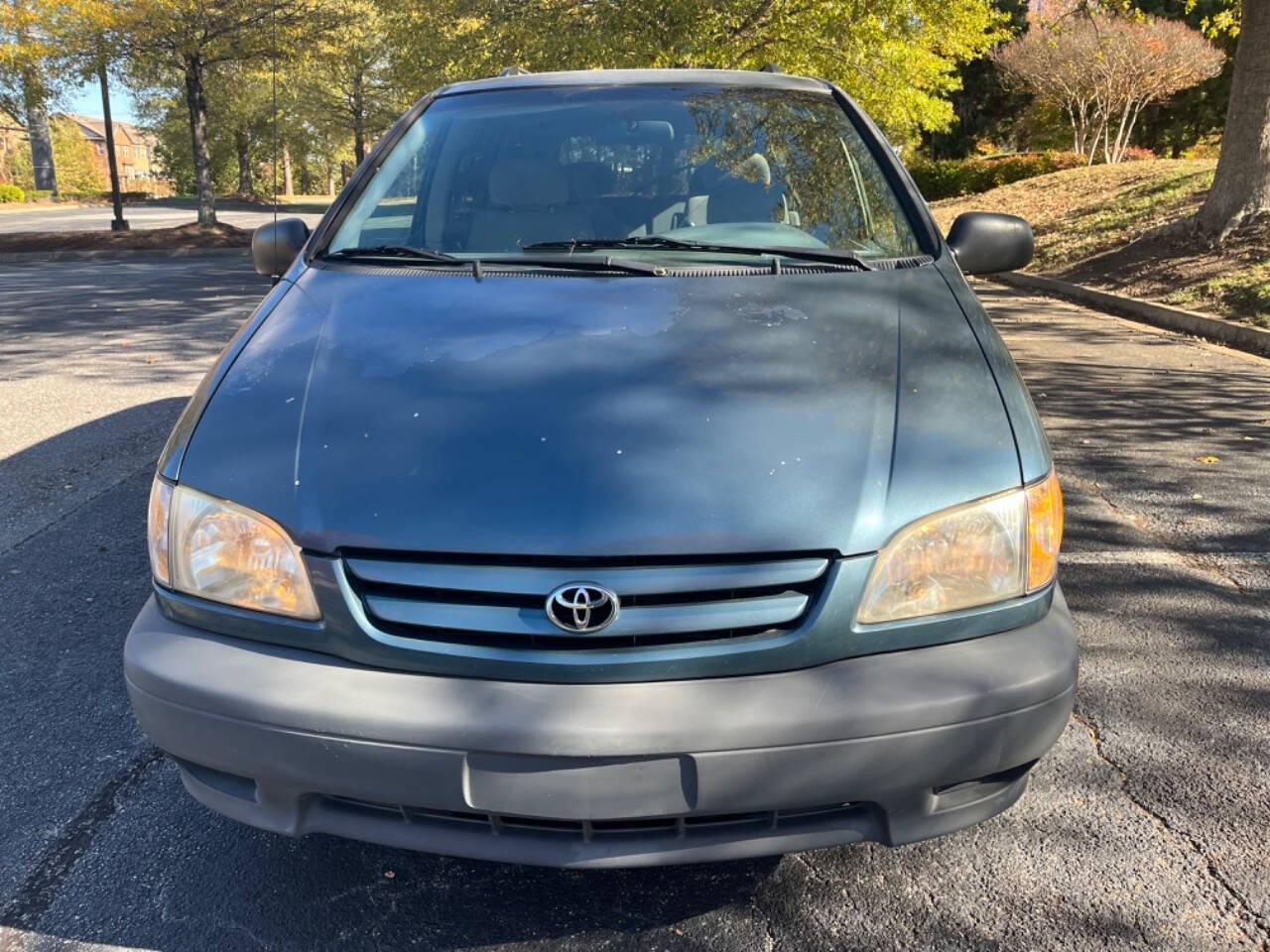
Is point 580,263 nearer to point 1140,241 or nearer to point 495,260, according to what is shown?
point 495,260

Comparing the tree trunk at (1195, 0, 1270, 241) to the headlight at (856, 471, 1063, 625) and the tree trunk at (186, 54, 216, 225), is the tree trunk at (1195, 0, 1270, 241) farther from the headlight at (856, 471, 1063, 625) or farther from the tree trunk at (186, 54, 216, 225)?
the tree trunk at (186, 54, 216, 225)

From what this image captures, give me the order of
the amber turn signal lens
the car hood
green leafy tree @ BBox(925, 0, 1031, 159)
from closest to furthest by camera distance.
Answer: the car hood
the amber turn signal lens
green leafy tree @ BBox(925, 0, 1031, 159)

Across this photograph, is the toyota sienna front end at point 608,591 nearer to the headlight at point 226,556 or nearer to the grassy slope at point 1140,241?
the headlight at point 226,556

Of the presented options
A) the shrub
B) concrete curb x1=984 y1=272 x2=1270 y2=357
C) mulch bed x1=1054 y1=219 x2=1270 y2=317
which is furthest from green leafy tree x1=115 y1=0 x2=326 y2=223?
the shrub

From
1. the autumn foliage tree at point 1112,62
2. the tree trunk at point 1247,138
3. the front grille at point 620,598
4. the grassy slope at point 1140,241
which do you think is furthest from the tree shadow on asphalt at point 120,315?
the autumn foliage tree at point 1112,62

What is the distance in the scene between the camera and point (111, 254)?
18.2 m

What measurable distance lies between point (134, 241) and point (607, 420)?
19.7 m

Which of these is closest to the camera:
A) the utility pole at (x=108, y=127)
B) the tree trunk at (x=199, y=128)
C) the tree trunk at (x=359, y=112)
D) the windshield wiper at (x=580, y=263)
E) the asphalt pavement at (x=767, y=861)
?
the asphalt pavement at (x=767, y=861)

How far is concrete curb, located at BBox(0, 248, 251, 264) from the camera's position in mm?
17656

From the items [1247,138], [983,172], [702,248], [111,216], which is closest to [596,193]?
[702,248]

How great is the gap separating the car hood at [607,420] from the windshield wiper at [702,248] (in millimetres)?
229

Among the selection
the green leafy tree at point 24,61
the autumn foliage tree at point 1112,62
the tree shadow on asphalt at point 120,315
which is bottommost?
the tree shadow on asphalt at point 120,315

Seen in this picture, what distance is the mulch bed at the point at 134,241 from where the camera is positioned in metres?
18.6

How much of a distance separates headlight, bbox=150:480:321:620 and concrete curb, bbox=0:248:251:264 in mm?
17753
